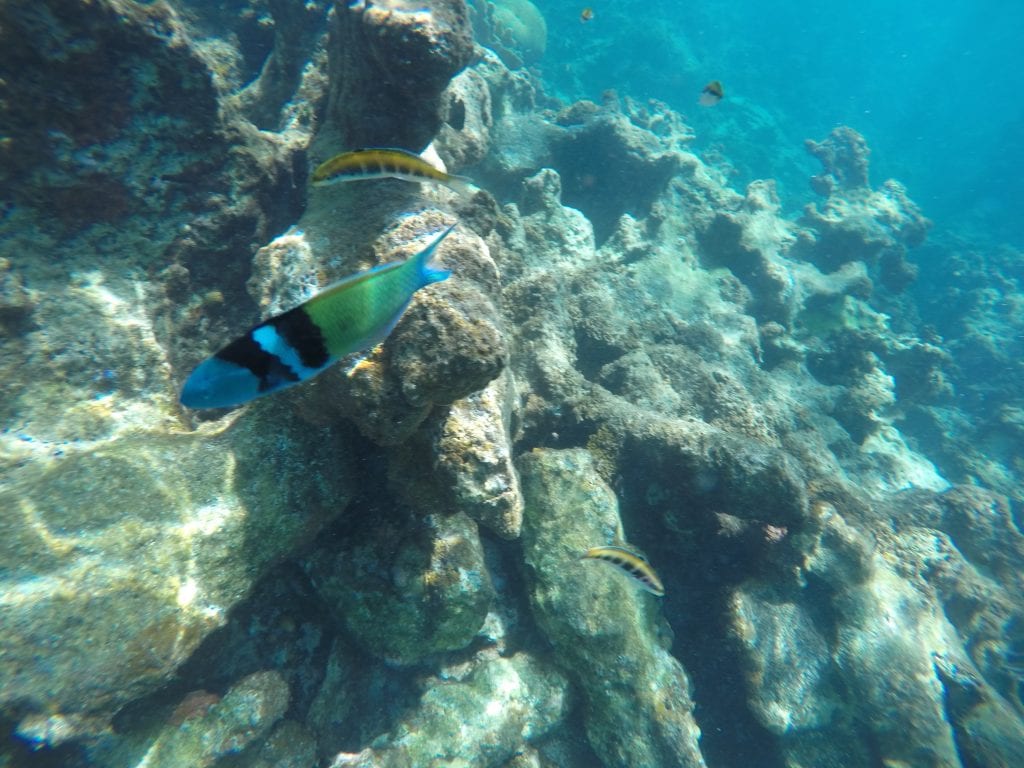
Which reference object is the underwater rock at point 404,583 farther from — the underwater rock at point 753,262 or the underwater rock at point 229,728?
the underwater rock at point 753,262

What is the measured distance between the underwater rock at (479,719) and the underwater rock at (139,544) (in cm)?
187

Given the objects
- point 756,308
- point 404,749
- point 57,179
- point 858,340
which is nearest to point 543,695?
point 404,749

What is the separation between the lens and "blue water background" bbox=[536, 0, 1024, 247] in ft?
88.2

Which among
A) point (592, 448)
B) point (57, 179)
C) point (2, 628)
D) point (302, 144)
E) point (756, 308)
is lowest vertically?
point (2, 628)

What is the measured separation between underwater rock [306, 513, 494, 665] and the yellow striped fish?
8.04 ft

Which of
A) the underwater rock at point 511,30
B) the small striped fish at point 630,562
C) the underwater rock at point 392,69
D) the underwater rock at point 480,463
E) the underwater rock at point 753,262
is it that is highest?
the underwater rock at point 511,30

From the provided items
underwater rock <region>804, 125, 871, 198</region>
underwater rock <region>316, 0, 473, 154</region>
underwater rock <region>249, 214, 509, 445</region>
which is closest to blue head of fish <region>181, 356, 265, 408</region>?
underwater rock <region>249, 214, 509, 445</region>

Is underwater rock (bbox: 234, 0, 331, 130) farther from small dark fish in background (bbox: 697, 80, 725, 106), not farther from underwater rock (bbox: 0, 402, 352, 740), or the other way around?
small dark fish in background (bbox: 697, 80, 725, 106)

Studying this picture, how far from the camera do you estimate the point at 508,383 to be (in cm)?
421

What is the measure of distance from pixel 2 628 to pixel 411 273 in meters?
3.04

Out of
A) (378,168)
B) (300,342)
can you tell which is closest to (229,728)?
(300,342)

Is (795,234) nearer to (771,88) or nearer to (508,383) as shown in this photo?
(508,383)

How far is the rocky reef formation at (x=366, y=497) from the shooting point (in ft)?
9.13

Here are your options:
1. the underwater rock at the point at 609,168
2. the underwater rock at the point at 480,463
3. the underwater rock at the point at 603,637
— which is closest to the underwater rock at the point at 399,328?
the underwater rock at the point at 480,463
